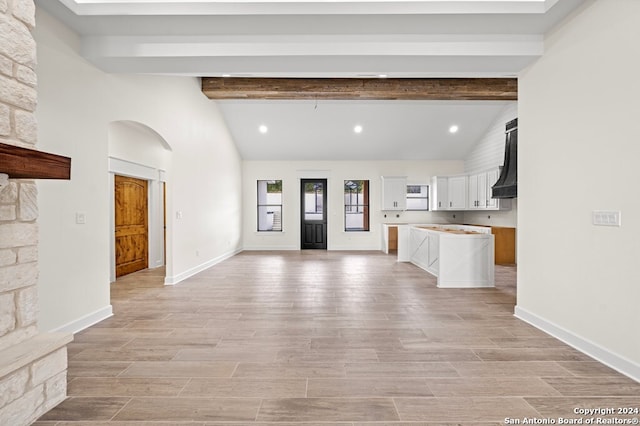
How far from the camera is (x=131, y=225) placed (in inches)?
246

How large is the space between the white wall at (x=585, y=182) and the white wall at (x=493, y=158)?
14.9 feet

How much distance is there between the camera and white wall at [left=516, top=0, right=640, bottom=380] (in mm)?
2303

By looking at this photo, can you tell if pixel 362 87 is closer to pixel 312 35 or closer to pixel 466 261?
pixel 312 35

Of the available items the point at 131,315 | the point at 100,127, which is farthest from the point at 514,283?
the point at 100,127

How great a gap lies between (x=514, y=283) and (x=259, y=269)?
15.0 ft

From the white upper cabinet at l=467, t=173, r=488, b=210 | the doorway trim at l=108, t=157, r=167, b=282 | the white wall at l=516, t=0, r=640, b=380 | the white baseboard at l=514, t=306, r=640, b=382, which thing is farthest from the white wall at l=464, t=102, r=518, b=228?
the doorway trim at l=108, t=157, r=167, b=282

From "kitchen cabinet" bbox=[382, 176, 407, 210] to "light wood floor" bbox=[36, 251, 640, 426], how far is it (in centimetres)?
536

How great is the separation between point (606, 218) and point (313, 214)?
26.2 feet

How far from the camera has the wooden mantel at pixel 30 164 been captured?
1.51m

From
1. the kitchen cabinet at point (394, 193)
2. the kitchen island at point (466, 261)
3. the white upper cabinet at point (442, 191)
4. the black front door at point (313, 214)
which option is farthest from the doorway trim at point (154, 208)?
the white upper cabinet at point (442, 191)

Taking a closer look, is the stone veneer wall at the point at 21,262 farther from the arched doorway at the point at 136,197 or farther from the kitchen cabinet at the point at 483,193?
the kitchen cabinet at the point at 483,193

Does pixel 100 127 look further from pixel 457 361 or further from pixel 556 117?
pixel 556 117


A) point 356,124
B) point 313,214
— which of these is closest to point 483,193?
point 356,124

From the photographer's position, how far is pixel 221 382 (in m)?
2.22
